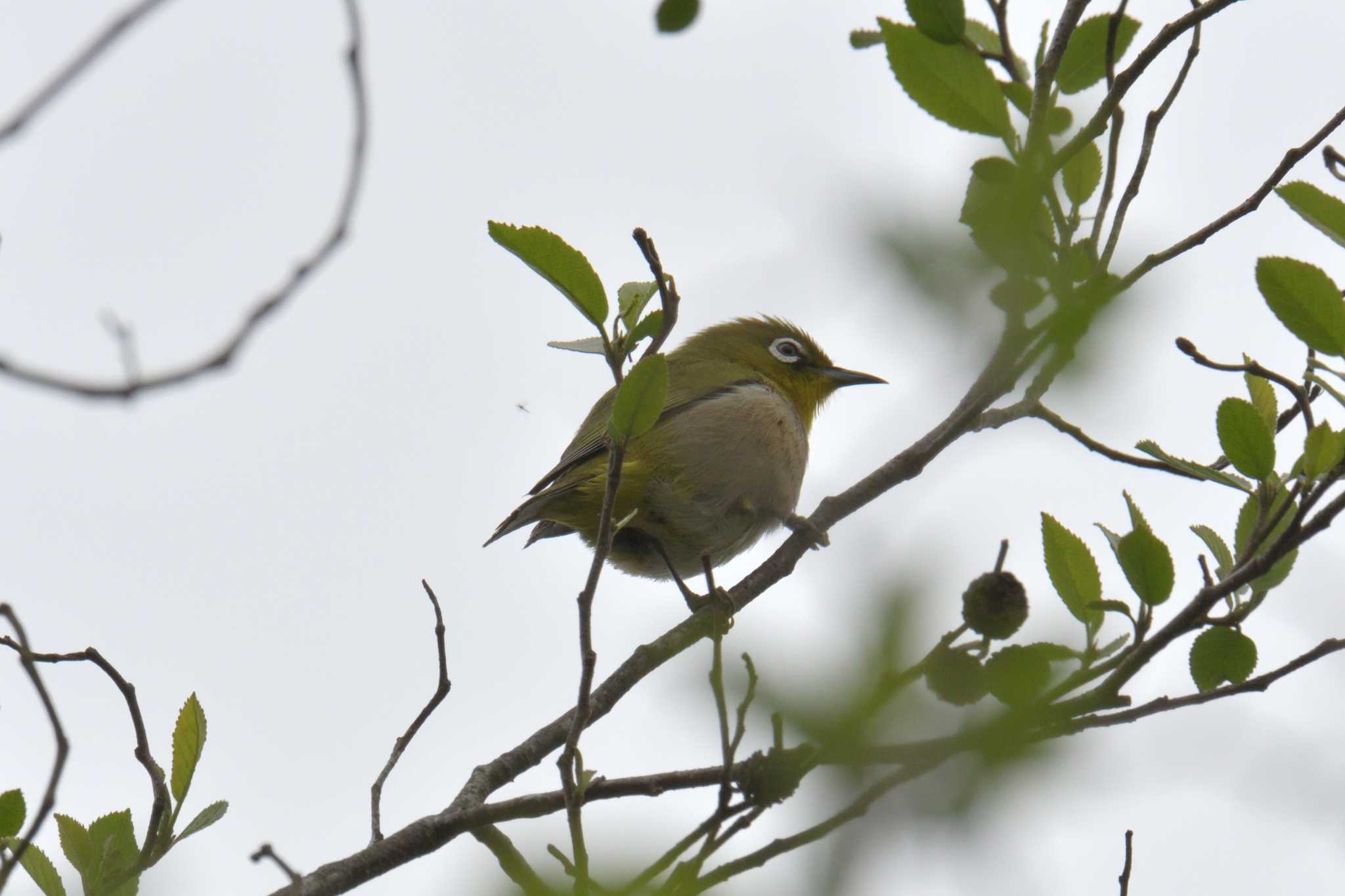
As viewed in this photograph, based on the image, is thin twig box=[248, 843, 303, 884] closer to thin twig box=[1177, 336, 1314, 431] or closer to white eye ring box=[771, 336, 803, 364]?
thin twig box=[1177, 336, 1314, 431]

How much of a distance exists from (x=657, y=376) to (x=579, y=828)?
3.83ft

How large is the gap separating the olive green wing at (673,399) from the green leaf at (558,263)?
140 inches

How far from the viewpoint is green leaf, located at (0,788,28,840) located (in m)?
3.54

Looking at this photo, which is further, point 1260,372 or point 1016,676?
point 1260,372

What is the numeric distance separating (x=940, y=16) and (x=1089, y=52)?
2.05 ft

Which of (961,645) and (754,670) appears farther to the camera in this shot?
(961,645)

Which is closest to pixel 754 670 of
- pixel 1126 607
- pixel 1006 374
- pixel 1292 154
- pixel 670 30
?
pixel 1006 374

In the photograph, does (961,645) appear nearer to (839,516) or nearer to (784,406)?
(839,516)

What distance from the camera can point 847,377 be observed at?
8781 mm

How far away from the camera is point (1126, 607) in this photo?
298cm

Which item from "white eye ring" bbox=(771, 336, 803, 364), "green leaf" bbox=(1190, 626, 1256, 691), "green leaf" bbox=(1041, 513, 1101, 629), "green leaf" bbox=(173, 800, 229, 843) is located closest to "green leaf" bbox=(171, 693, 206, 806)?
"green leaf" bbox=(173, 800, 229, 843)

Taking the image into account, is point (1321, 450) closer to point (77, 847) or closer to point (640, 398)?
point (640, 398)

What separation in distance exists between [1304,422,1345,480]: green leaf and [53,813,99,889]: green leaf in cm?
317

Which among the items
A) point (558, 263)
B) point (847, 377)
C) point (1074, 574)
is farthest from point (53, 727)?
point (847, 377)
